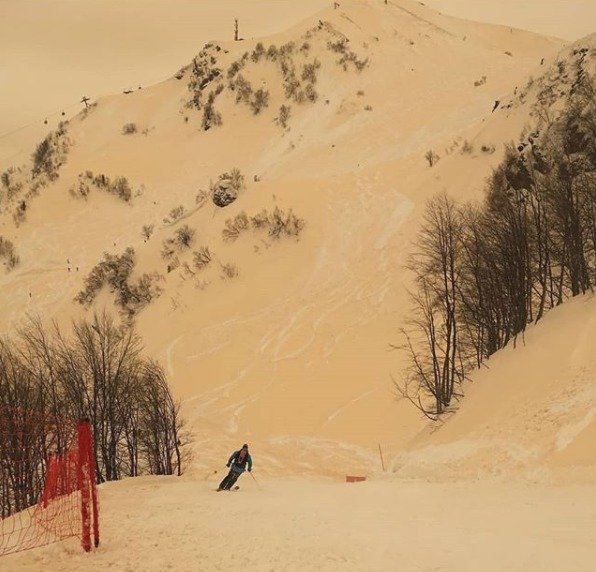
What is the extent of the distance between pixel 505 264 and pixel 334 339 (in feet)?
37.0

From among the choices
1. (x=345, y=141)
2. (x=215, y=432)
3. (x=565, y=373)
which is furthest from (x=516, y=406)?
(x=345, y=141)

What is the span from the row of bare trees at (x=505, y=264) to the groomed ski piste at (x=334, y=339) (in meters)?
1.53

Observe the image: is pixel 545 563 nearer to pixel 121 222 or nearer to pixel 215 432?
pixel 215 432

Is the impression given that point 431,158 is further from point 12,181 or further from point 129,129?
point 12,181

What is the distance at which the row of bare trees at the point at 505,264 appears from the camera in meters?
24.7

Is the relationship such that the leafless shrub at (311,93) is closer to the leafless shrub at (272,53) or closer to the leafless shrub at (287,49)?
the leafless shrub at (287,49)

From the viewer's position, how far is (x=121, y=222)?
198ft

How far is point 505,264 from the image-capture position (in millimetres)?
25828

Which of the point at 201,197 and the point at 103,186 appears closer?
the point at 201,197

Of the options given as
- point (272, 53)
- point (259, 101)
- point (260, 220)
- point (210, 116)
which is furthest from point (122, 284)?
point (272, 53)

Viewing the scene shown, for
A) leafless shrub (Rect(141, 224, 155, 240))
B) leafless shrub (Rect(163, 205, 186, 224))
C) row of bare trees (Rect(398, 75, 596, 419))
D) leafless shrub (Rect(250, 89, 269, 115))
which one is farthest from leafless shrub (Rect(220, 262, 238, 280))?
leafless shrub (Rect(250, 89, 269, 115))

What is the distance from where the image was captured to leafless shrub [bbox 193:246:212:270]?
44156 mm

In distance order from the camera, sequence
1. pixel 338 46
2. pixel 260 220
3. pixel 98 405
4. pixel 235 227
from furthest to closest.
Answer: pixel 338 46, pixel 235 227, pixel 260 220, pixel 98 405

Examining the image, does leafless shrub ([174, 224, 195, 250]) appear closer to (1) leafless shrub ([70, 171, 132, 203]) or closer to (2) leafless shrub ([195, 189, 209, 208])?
(2) leafless shrub ([195, 189, 209, 208])
